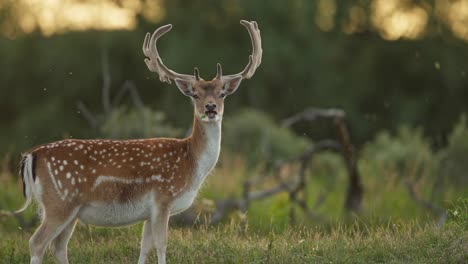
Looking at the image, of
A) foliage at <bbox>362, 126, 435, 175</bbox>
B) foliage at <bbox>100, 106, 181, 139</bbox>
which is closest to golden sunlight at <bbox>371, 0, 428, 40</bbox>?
foliage at <bbox>362, 126, 435, 175</bbox>

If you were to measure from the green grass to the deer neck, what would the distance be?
2.79 feet

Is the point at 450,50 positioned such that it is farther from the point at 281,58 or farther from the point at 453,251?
the point at 453,251

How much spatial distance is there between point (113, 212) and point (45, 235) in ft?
2.09

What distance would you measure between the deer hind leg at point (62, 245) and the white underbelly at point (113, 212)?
362 millimetres

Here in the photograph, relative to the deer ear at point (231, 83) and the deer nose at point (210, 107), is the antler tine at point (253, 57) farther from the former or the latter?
the deer nose at point (210, 107)

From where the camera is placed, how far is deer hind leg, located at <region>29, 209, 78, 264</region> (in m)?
8.22

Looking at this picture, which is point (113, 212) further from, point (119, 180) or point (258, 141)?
point (258, 141)

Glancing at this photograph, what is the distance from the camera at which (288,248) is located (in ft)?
29.4

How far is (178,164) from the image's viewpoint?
28.4 feet

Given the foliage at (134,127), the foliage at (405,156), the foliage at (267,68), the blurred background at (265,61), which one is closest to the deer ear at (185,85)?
the foliage at (134,127)

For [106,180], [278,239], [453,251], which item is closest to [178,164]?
[106,180]

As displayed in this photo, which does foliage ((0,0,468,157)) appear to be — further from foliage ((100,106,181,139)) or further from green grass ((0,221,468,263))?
green grass ((0,221,468,263))

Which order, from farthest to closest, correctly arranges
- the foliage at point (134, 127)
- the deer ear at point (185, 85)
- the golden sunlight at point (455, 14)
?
the golden sunlight at point (455, 14)
the foliage at point (134, 127)
the deer ear at point (185, 85)

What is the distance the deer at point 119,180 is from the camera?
27.3ft
